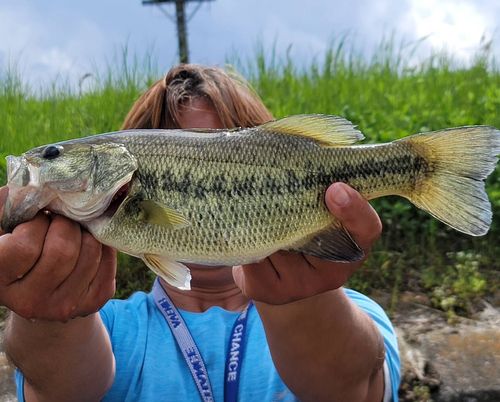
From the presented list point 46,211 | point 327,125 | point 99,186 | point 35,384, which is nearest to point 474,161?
point 327,125

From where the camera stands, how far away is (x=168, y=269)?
5.70 ft

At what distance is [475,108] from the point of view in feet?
15.2

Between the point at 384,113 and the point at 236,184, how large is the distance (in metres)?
3.13

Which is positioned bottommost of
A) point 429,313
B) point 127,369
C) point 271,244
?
point 429,313

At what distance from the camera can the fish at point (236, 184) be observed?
1683mm

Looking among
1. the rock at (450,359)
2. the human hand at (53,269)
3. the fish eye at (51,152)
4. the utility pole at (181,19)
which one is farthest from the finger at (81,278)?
the utility pole at (181,19)

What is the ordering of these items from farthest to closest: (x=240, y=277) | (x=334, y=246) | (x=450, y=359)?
(x=450, y=359) < (x=240, y=277) < (x=334, y=246)

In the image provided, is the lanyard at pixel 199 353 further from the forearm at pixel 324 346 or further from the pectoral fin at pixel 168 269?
the pectoral fin at pixel 168 269

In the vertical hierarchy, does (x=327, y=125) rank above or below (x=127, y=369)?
above

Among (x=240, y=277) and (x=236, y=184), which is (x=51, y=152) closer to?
(x=236, y=184)

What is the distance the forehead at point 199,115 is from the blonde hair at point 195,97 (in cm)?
2

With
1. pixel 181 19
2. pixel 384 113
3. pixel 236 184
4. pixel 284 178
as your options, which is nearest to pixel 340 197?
pixel 284 178

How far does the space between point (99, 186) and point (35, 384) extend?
88cm

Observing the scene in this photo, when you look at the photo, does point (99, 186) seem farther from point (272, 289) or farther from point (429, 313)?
point (429, 313)
